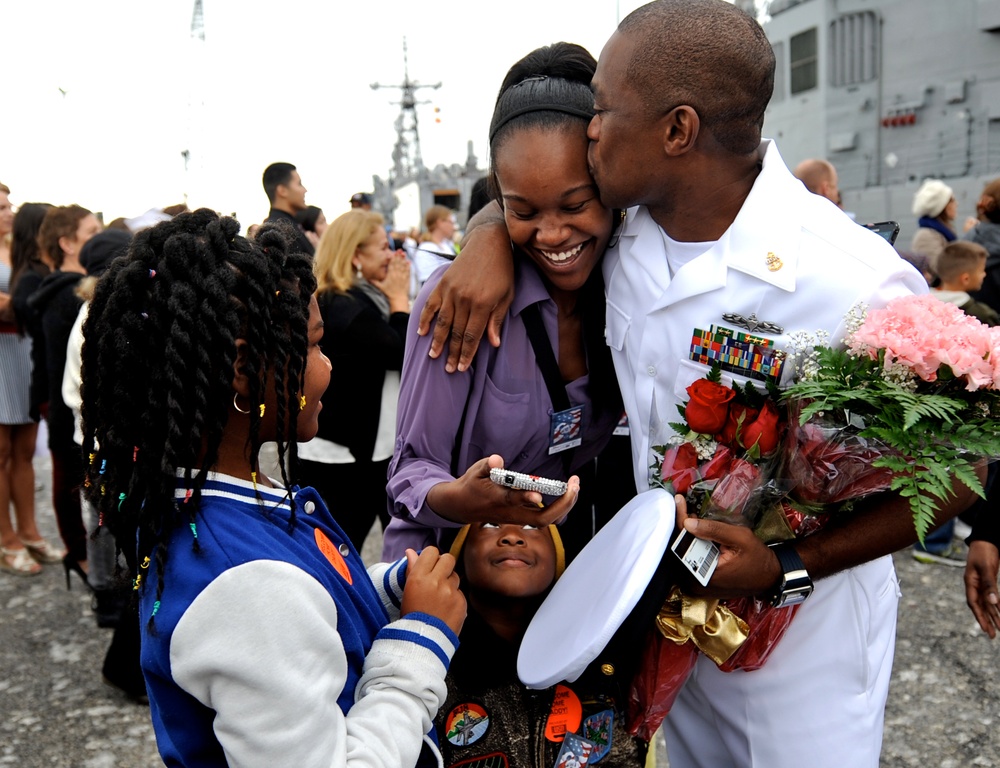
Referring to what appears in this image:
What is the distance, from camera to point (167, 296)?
1496mm

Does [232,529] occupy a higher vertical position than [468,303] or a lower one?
lower

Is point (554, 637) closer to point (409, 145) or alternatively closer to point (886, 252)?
point (886, 252)

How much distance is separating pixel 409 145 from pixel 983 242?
1934 inches

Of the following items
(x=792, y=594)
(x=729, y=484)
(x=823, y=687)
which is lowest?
(x=823, y=687)

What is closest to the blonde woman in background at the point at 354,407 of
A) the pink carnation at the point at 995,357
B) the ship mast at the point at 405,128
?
the pink carnation at the point at 995,357

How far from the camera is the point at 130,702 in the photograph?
4.22 meters

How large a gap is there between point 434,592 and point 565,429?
65 centimetres

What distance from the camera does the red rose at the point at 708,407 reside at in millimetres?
1771

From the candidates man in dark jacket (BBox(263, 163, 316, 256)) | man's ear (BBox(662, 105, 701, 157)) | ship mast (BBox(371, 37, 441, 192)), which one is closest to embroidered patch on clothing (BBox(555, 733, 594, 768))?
man's ear (BBox(662, 105, 701, 157))

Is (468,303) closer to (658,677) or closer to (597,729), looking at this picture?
(658,677)

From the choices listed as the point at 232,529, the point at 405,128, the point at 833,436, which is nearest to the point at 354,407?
the point at 232,529

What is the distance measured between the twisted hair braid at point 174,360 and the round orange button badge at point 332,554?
107 mm

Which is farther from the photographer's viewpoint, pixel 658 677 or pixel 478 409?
pixel 478 409

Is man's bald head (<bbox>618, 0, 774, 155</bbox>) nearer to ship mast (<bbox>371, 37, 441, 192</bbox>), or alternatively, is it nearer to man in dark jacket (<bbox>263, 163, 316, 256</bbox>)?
man in dark jacket (<bbox>263, 163, 316, 256</bbox>)
